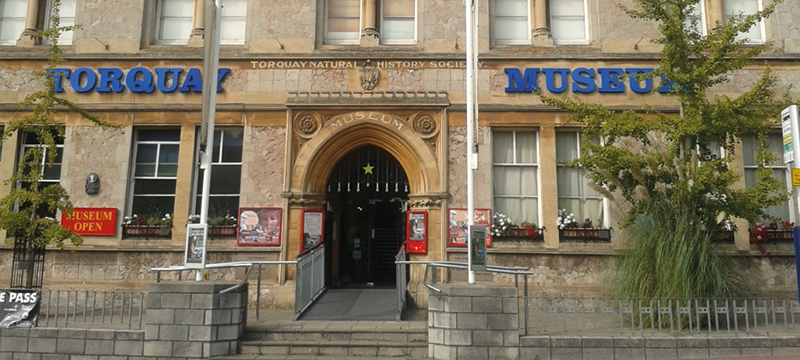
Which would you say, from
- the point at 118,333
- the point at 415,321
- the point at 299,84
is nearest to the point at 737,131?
the point at 415,321

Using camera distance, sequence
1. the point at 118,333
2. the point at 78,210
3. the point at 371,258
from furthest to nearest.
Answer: the point at 371,258 < the point at 78,210 < the point at 118,333

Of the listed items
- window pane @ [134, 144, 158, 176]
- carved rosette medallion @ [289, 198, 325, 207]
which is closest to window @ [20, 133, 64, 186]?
window pane @ [134, 144, 158, 176]

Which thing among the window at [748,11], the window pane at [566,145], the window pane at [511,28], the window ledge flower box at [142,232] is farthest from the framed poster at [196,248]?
the window at [748,11]

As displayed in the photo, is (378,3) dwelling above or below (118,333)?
above

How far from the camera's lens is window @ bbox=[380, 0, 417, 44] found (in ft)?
42.1

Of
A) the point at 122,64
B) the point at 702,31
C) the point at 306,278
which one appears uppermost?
the point at 702,31

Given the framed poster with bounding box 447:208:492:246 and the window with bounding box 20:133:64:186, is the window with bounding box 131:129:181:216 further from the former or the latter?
the framed poster with bounding box 447:208:492:246

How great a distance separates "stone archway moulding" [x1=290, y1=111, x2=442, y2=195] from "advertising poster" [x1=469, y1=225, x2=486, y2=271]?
12.1 ft

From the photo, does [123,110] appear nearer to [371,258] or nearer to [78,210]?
[78,210]

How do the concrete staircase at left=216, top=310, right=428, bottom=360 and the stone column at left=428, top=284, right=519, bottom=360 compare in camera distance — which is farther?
the concrete staircase at left=216, top=310, right=428, bottom=360

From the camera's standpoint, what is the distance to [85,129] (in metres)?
12.2

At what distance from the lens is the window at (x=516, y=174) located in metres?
12.0

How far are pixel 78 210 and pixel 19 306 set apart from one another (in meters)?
4.14

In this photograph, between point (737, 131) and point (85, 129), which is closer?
point (737, 131)
